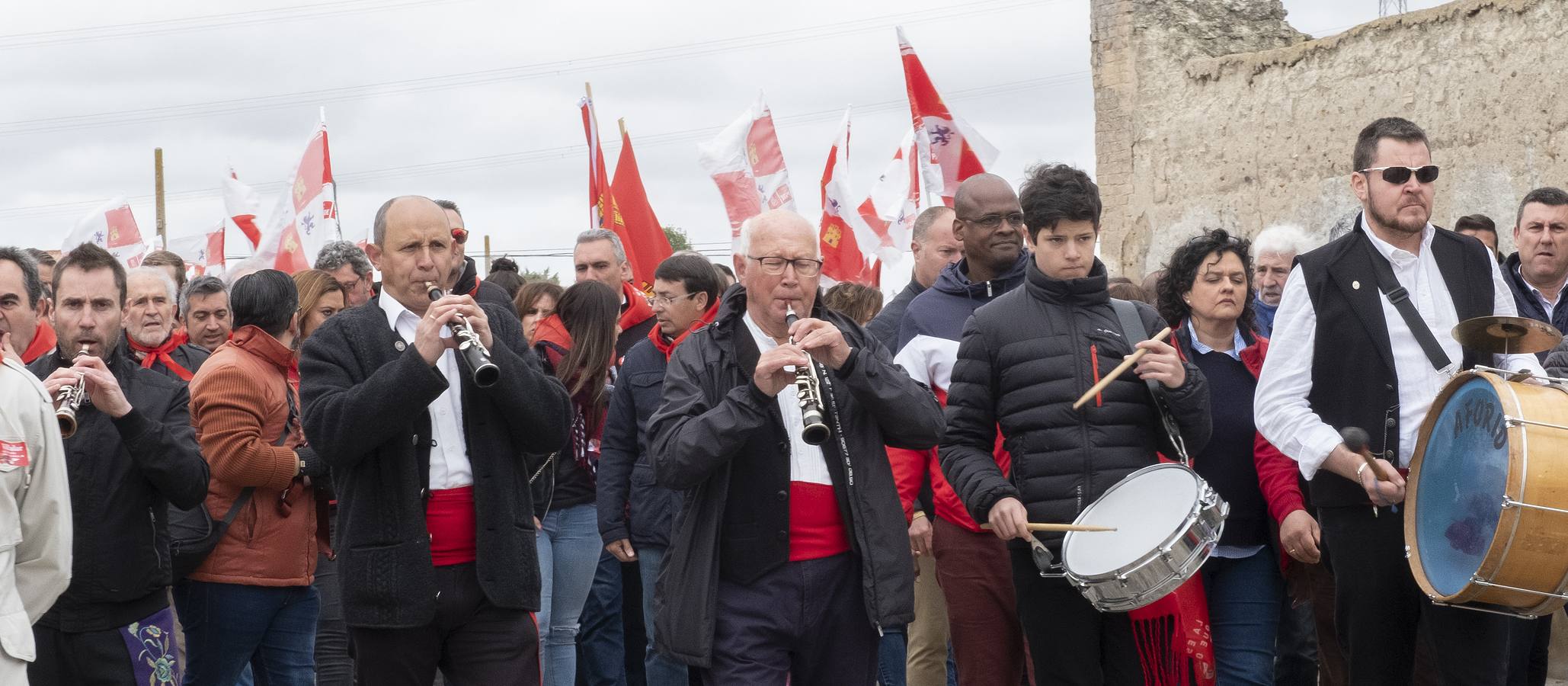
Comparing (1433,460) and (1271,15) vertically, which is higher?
(1271,15)

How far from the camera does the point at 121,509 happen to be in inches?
197

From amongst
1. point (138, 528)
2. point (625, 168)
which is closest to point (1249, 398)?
point (138, 528)

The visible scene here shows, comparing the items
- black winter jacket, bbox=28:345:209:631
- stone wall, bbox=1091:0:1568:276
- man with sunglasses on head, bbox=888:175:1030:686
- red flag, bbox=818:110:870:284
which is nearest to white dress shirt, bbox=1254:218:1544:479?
man with sunglasses on head, bbox=888:175:1030:686

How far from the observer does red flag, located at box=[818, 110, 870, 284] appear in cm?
1267

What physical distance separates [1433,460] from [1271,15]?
18.0 m

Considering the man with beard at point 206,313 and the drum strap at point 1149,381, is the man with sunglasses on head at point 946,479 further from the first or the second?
the man with beard at point 206,313

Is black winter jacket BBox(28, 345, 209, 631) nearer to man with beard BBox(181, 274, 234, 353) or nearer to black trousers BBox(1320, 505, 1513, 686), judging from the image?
man with beard BBox(181, 274, 234, 353)

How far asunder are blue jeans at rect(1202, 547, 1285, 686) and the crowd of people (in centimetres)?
1

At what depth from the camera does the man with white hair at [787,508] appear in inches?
171

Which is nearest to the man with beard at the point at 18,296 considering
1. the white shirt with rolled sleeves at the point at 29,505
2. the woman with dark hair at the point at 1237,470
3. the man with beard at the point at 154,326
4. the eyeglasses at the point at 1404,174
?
the white shirt with rolled sleeves at the point at 29,505

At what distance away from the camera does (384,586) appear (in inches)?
165

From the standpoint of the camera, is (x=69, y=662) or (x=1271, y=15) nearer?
(x=69, y=662)

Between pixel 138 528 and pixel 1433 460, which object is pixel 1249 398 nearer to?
pixel 1433 460

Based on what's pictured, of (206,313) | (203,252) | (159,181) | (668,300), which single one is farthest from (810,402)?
(159,181)
